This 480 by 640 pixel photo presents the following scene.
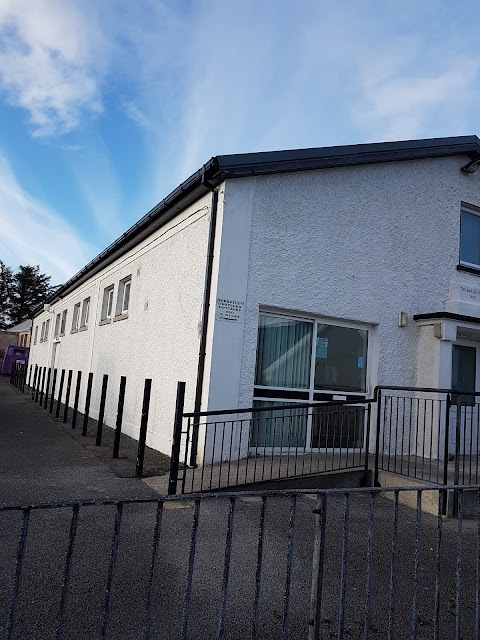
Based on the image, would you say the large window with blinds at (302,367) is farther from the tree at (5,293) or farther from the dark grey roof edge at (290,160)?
the tree at (5,293)

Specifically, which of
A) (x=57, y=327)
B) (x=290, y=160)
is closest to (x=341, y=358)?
(x=290, y=160)

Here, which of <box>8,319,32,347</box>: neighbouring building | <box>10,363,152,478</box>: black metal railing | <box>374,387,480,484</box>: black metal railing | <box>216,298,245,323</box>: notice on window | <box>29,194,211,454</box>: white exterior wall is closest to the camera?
<box>10,363,152,478</box>: black metal railing

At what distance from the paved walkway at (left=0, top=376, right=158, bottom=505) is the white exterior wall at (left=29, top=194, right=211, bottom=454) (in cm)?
136

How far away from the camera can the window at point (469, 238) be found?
9.47 metres

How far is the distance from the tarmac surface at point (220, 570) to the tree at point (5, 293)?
7020 cm

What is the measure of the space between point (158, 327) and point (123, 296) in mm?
3248

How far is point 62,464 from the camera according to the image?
6832mm

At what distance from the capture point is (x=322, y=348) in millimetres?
7848

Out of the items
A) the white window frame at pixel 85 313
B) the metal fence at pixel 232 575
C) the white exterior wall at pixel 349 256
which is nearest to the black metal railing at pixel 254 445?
the white exterior wall at pixel 349 256

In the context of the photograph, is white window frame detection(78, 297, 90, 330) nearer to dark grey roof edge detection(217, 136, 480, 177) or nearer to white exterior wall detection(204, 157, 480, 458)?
white exterior wall detection(204, 157, 480, 458)

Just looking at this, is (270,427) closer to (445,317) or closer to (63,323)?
(445,317)

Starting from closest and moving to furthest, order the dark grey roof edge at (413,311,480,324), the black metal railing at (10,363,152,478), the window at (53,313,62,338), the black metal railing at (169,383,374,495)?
the black metal railing at (169,383,374,495) < the black metal railing at (10,363,152,478) < the dark grey roof edge at (413,311,480,324) < the window at (53,313,62,338)

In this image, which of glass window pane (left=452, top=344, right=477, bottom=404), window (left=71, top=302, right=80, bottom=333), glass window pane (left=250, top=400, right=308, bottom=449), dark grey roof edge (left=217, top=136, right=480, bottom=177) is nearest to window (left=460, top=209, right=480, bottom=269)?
dark grey roof edge (left=217, top=136, right=480, bottom=177)

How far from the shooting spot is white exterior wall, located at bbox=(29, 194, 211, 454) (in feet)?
25.1
